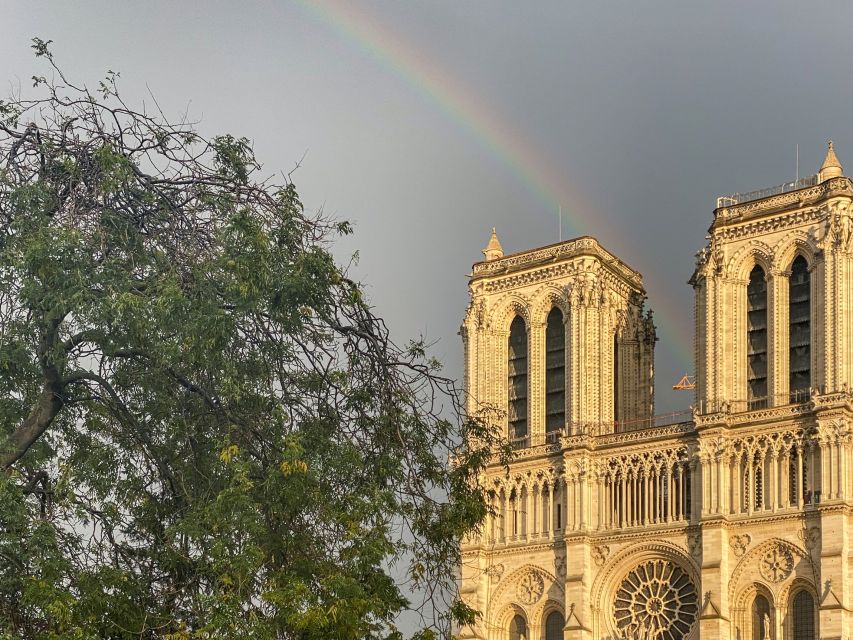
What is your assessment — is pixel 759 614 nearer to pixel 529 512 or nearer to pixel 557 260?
pixel 529 512

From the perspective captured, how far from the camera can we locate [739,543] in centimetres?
4475

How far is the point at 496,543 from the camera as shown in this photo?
50125mm

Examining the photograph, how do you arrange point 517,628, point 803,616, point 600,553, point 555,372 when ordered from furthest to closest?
1. point 555,372
2. point 517,628
3. point 600,553
4. point 803,616

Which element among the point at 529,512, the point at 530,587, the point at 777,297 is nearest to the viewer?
the point at 777,297

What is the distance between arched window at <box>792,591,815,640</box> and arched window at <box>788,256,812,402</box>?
592 centimetres

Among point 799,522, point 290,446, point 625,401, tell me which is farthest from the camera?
point 625,401

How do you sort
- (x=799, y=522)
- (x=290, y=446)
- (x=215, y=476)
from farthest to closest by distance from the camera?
(x=799, y=522) → (x=215, y=476) → (x=290, y=446)

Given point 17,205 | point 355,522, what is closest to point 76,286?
point 17,205

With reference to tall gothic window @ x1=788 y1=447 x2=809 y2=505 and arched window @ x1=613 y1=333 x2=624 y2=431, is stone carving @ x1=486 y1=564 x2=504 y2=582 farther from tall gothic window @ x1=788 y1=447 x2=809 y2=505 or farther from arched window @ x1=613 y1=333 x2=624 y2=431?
tall gothic window @ x1=788 y1=447 x2=809 y2=505

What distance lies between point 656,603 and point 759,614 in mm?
3792

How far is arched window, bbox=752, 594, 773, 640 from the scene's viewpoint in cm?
4450

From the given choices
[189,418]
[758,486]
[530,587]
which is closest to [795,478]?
[758,486]

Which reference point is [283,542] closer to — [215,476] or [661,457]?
[215,476]

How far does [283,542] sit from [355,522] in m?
0.61
